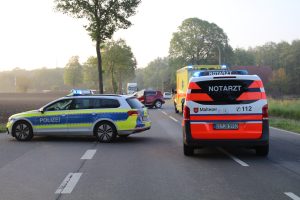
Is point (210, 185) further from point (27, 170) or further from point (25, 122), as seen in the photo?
point (25, 122)

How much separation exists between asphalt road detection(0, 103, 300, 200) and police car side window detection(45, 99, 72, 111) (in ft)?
4.69

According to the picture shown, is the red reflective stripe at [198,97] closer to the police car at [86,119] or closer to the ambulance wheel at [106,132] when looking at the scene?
the police car at [86,119]

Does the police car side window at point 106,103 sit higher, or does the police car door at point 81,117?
the police car side window at point 106,103

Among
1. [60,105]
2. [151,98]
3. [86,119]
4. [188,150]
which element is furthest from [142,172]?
[151,98]

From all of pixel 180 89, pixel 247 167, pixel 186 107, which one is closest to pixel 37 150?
pixel 186 107

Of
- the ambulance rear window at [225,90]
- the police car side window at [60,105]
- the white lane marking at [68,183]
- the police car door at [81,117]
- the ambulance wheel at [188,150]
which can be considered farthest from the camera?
the police car side window at [60,105]

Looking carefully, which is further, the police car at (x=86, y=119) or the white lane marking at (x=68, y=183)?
the police car at (x=86, y=119)

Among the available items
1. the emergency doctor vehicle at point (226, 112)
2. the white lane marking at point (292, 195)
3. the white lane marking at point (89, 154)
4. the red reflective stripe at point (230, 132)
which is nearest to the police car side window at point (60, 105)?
the white lane marking at point (89, 154)

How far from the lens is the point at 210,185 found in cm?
816

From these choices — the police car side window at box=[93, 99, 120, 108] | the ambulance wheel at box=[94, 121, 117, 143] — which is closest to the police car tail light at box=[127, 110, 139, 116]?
the police car side window at box=[93, 99, 120, 108]

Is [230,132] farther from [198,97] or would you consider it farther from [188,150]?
[188,150]

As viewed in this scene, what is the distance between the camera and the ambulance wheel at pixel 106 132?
15305mm

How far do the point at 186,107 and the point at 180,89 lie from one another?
18.3 meters

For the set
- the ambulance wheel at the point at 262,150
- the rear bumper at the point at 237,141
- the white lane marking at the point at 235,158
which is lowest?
the white lane marking at the point at 235,158
